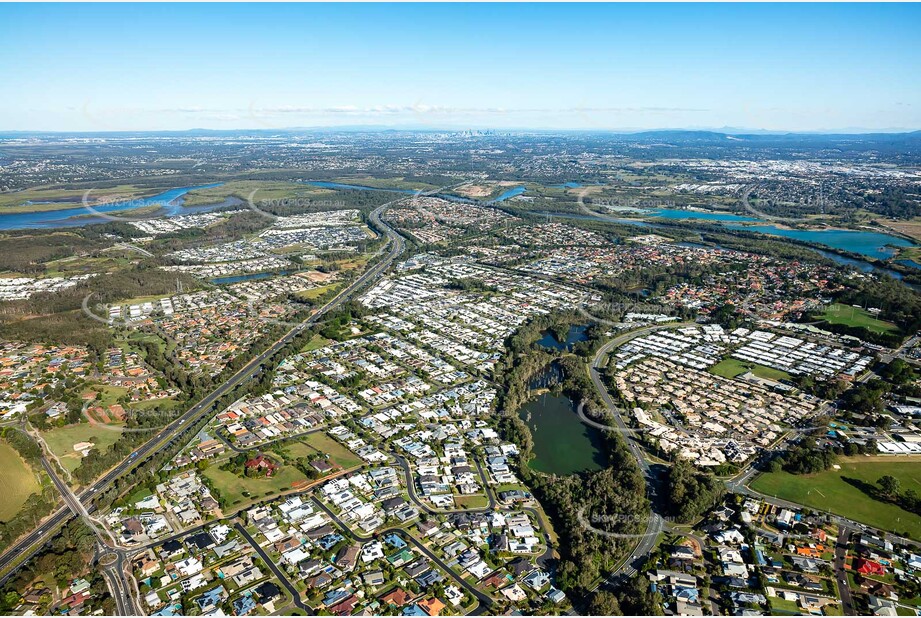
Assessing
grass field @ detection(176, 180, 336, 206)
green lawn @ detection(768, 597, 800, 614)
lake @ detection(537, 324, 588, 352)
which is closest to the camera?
green lawn @ detection(768, 597, 800, 614)

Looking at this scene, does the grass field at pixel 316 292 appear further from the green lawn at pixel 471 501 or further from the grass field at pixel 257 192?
the grass field at pixel 257 192

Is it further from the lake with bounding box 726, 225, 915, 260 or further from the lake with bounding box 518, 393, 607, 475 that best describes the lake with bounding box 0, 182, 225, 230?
the lake with bounding box 726, 225, 915, 260

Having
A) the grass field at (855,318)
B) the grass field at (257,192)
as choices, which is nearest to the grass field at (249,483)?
the grass field at (855,318)

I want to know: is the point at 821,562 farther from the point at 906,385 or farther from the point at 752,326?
the point at 752,326

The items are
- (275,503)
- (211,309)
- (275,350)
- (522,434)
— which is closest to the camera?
(275,503)

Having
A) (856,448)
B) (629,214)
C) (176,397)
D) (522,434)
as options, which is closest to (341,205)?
(629,214)

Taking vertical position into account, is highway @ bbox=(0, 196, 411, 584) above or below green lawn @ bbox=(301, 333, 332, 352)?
below

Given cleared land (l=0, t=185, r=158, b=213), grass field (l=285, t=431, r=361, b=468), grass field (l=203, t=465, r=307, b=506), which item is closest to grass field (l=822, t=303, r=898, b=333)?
grass field (l=285, t=431, r=361, b=468)
